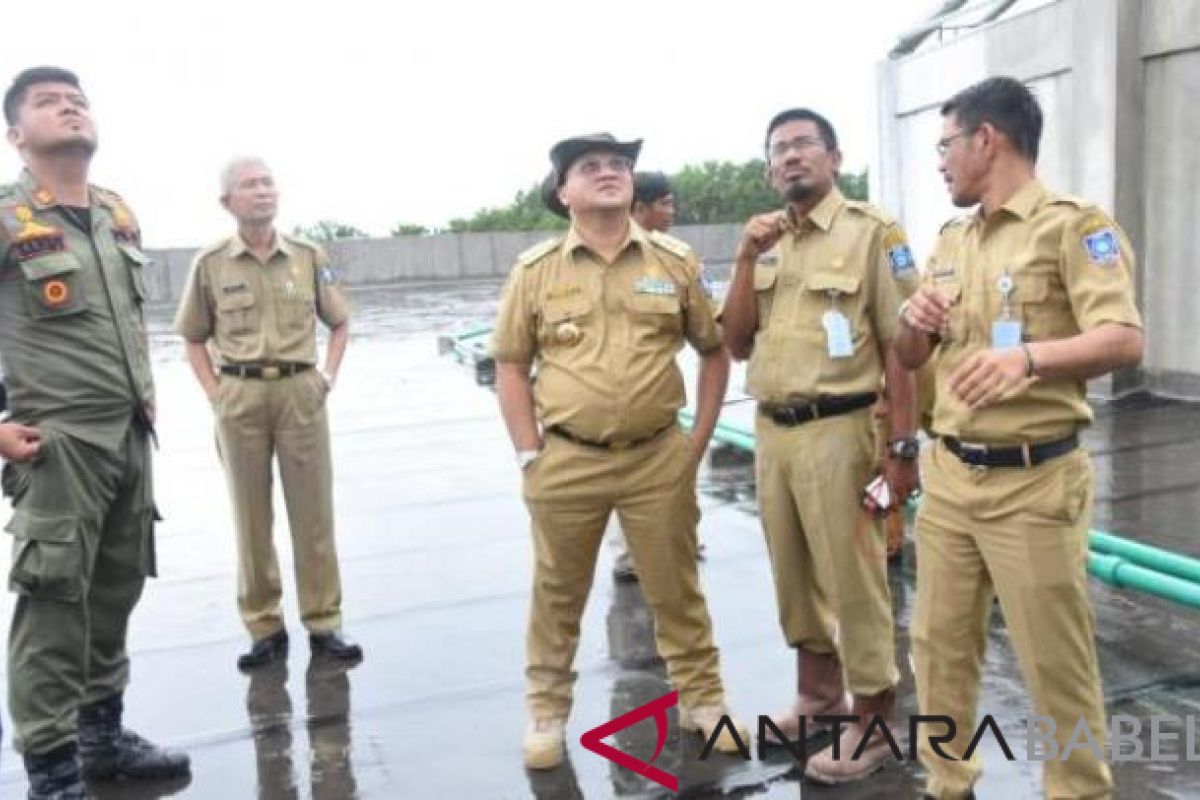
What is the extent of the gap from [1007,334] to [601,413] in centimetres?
122

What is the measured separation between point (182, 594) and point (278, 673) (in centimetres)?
138

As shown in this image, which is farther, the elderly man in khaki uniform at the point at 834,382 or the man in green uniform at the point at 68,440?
the elderly man in khaki uniform at the point at 834,382

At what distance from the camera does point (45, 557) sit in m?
3.12

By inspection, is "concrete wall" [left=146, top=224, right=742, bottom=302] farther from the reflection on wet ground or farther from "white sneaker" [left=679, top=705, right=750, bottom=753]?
"white sneaker" [left=679, top=705, right=750, bottom=753]

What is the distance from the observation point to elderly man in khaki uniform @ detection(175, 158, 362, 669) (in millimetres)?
4426

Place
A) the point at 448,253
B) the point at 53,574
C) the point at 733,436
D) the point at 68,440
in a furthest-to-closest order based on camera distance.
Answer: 1. the point at 448,253
2. the point at 733,436
3. the point at 68,440
4. the point at 53,574

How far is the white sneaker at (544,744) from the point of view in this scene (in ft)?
11.4

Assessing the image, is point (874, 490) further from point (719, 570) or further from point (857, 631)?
point (719, 570)

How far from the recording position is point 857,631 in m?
3.32

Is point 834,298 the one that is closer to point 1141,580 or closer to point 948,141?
point 948,141

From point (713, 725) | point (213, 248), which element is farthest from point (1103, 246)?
point (213, 248)

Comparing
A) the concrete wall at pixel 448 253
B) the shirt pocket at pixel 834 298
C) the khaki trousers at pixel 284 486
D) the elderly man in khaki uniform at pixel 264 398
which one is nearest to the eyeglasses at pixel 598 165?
the shirt pocket at pixel 834 298

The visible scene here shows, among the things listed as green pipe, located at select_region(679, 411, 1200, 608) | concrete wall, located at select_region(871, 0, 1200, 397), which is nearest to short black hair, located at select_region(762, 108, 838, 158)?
green pipe, located at select_region(679, 411, 1200, 608)

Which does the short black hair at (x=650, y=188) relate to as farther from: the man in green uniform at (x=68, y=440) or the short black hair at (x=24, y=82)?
the short black hair at (x=24, y=82)
